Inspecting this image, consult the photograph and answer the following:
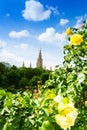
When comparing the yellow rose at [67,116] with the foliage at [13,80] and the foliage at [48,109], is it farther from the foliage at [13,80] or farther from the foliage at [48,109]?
the foliage at [13,80]

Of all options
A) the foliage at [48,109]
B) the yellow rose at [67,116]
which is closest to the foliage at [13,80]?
the foliage at [48,109]

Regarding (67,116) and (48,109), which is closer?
(67,116)

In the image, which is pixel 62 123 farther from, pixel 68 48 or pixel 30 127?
pixel 68 48

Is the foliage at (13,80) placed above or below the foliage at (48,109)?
above

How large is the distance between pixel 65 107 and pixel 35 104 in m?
0.60

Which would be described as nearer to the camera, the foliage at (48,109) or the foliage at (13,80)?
the foliage at (48,109)

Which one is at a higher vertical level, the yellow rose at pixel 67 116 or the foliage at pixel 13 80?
the foliage at pixel 13 80

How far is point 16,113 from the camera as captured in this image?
2.73m

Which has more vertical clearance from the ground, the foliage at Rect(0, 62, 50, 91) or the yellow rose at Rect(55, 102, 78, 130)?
the foliage at Rect(0, 62, 50, 91)

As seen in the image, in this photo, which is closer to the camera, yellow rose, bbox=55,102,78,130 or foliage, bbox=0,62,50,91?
yellow rose, bbox=55,102,78,130

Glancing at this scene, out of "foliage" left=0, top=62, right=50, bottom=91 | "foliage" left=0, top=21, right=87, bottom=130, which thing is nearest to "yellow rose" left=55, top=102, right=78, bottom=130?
"foliage" left=0, top=21, right=87, bottom=130

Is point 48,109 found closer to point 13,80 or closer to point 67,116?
point 67,116

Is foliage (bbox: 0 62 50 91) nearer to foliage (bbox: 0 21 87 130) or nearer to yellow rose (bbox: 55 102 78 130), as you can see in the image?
foliage (bbox: 0 21 87 130)

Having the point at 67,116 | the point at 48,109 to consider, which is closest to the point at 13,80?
the point at 48,109
